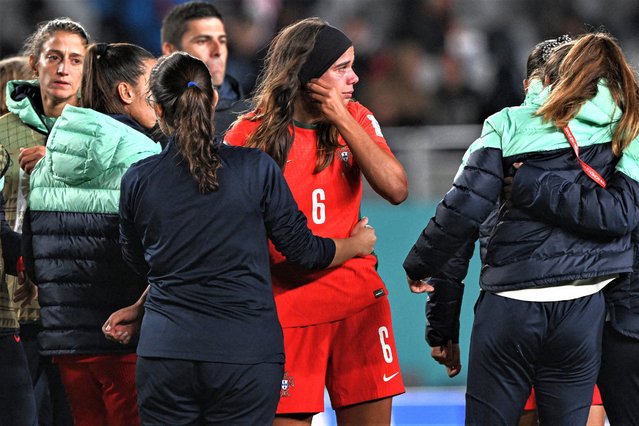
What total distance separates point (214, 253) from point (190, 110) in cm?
48

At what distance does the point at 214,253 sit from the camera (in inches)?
131

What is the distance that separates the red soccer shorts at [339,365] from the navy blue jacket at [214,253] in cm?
37

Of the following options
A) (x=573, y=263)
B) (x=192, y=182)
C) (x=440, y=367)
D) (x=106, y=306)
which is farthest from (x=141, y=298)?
(x=440, y=367)

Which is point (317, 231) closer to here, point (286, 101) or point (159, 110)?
point (286, 101)

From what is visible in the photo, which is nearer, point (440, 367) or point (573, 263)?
point (573, 263)

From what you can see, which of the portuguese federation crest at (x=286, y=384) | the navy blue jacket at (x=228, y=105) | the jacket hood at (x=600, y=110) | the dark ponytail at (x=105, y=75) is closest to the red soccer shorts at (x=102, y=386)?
the portuguese federation crest at (x=286, y=384)

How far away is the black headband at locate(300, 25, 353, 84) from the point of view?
3.76m

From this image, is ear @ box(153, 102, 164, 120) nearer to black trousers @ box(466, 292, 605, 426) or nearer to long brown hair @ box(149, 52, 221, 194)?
long brown hair @ box(149, 52, 221, 194)

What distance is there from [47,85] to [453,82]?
5463 mm

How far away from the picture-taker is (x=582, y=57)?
3.74 meters

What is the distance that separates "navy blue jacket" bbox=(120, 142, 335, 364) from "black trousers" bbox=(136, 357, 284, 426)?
34 millimetres

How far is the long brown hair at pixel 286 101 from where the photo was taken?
3.77 m

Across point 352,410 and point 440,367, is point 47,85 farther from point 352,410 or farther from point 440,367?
point 440,367

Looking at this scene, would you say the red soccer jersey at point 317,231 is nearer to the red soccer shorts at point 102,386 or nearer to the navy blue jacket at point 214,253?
the navy blue jacket at point 214,253
